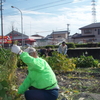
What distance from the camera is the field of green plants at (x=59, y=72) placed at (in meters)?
3.52

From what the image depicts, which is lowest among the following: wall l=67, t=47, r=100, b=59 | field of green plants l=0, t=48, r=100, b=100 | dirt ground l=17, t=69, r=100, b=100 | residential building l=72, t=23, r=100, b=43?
dirt ground l=17, t=69, r=100, b=100

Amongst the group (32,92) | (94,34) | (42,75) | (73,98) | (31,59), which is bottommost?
(73,98)

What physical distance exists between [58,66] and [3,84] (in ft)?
13.9

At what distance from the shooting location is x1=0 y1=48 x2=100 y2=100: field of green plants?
139 inches

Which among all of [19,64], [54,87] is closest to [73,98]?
[54,87]

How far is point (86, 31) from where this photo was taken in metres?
50.1

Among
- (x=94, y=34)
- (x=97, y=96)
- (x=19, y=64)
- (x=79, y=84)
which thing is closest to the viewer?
(x=97, y=96)

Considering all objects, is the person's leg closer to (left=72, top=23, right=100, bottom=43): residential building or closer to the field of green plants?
the field of green plants

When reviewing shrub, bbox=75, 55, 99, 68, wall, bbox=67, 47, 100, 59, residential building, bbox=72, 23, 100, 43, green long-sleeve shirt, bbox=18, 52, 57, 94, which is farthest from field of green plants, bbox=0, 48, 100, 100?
residential building, bbox=72, 23, 100, 43

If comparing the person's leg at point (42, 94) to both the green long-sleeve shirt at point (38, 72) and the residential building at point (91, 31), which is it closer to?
the green long-sleeve shirt at point (38, 72)

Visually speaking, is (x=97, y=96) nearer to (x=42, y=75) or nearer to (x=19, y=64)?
(x=42, y=75)

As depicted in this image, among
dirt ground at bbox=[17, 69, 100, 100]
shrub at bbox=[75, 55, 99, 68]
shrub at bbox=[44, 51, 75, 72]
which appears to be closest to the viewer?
dirt ground at bbox=[17, 69, 100, 100]

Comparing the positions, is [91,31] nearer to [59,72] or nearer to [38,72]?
[59,72]

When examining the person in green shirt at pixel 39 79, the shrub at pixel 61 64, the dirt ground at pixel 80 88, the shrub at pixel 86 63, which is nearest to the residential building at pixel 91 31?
the shrub at pixel 86 63
